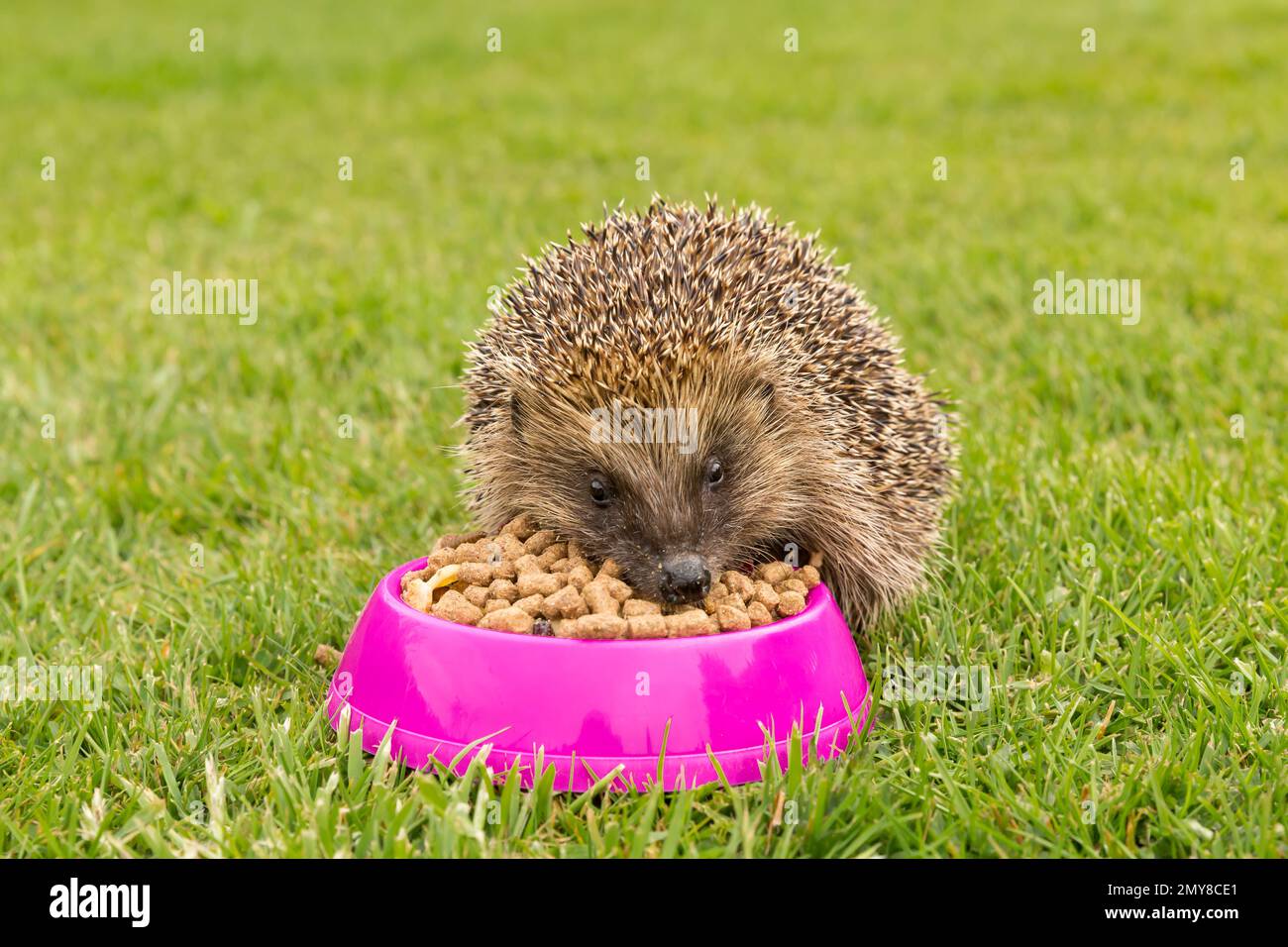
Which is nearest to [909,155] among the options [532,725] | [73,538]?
[73,538]

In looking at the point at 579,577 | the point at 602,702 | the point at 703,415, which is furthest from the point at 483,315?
the point at 602,702

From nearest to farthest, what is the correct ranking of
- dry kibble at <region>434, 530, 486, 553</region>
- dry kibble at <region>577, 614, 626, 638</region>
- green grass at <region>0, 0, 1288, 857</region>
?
green grass at <region>0, 0, 1288, 857</region>
dry kibble at <region>577, 614, 626, 638</region>
dry kibble at <region>434, 530, 486, 553</region>

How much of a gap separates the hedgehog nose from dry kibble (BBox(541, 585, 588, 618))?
0.23 meters

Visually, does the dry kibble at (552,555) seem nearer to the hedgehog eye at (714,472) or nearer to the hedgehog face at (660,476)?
the hedgehog face at (660,476)

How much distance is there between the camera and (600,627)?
116 inches

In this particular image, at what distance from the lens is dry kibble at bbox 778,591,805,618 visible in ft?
10.6

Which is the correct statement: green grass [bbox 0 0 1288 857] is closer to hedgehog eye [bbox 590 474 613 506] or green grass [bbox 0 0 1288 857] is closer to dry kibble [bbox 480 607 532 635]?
dry kibble [bbox 480 607 532 635]

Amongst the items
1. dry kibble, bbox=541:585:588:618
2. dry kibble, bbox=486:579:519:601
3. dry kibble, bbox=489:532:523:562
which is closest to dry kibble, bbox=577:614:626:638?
dry kibble, bbox=541:585:588:618

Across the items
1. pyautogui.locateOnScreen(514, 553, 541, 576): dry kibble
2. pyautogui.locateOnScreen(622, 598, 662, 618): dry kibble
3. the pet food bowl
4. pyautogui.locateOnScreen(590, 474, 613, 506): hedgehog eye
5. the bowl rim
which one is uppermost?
pyautogui.locateOnScreen(590, 474, 613, 506): hedgehog eye

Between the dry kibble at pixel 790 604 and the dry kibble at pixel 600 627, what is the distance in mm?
490

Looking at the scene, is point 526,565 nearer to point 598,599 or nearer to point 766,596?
point 598,599

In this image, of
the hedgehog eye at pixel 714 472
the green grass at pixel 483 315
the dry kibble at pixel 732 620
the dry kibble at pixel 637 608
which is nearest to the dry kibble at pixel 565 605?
the dry kibble at pixel 637 608

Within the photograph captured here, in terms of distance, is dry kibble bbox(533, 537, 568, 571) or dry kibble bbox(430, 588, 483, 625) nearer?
dry kibble bbox(430, 588, 483, 625)

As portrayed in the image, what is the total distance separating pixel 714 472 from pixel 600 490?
1.05ft
